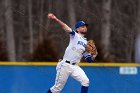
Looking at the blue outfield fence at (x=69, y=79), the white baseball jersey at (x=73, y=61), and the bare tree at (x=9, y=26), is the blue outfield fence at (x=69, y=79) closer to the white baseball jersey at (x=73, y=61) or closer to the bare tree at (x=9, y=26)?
the white baseball jersey at (x=73, y=61)

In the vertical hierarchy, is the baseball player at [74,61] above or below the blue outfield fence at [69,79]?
above

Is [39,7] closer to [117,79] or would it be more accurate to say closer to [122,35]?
[122,35]

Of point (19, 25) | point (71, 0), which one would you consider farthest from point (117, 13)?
point (19, 25)

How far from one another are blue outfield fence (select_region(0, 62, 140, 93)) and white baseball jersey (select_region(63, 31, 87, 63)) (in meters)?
1.69

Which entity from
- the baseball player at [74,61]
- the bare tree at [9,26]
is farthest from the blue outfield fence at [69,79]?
the bare tree at [9,26]

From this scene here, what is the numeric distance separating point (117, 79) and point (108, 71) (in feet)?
0.91

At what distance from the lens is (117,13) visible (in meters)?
31.9

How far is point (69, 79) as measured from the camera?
12.3 m

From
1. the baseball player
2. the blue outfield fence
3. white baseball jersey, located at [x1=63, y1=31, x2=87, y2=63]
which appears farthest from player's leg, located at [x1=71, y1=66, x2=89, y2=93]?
the blue outfield fence

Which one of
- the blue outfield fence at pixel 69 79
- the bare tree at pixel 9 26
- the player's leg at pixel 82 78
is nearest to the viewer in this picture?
the player's leg at pixel 82 78

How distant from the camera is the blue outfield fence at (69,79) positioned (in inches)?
478

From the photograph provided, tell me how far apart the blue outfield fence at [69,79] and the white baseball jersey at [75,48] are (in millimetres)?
1685

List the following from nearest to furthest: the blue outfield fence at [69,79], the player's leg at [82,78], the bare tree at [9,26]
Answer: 1. the player's leg at [82,78]
2. the blue outfield fence at [69,79]
3. the bare tree at [9,26]

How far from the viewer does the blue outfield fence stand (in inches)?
478
